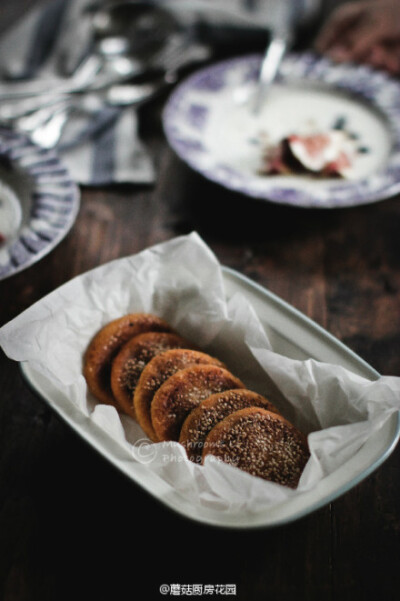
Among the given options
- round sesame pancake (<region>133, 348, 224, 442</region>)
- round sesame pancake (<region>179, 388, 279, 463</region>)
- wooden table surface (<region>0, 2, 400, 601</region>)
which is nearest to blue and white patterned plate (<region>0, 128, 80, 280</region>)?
wooden table surface (<region>0, 2, 400, 601</region>)

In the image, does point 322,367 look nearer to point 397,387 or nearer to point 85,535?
point 397,387

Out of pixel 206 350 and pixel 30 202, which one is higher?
pixel 30 202

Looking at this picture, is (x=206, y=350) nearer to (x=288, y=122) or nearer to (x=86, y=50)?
(x=288, y=122)

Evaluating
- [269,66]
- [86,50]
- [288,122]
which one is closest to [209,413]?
[288,122]

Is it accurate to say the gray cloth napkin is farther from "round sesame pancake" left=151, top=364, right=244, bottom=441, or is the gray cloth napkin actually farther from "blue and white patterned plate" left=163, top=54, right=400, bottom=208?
"round sesame pancake" left=151, top=364, right=244, bottom=441

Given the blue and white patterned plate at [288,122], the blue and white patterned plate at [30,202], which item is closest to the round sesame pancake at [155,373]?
the blue and white patterned plate at [30,202]

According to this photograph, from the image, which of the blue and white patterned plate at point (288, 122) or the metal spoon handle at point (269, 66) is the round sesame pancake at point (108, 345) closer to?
the blue and white patterned plate at point (288, 122)
